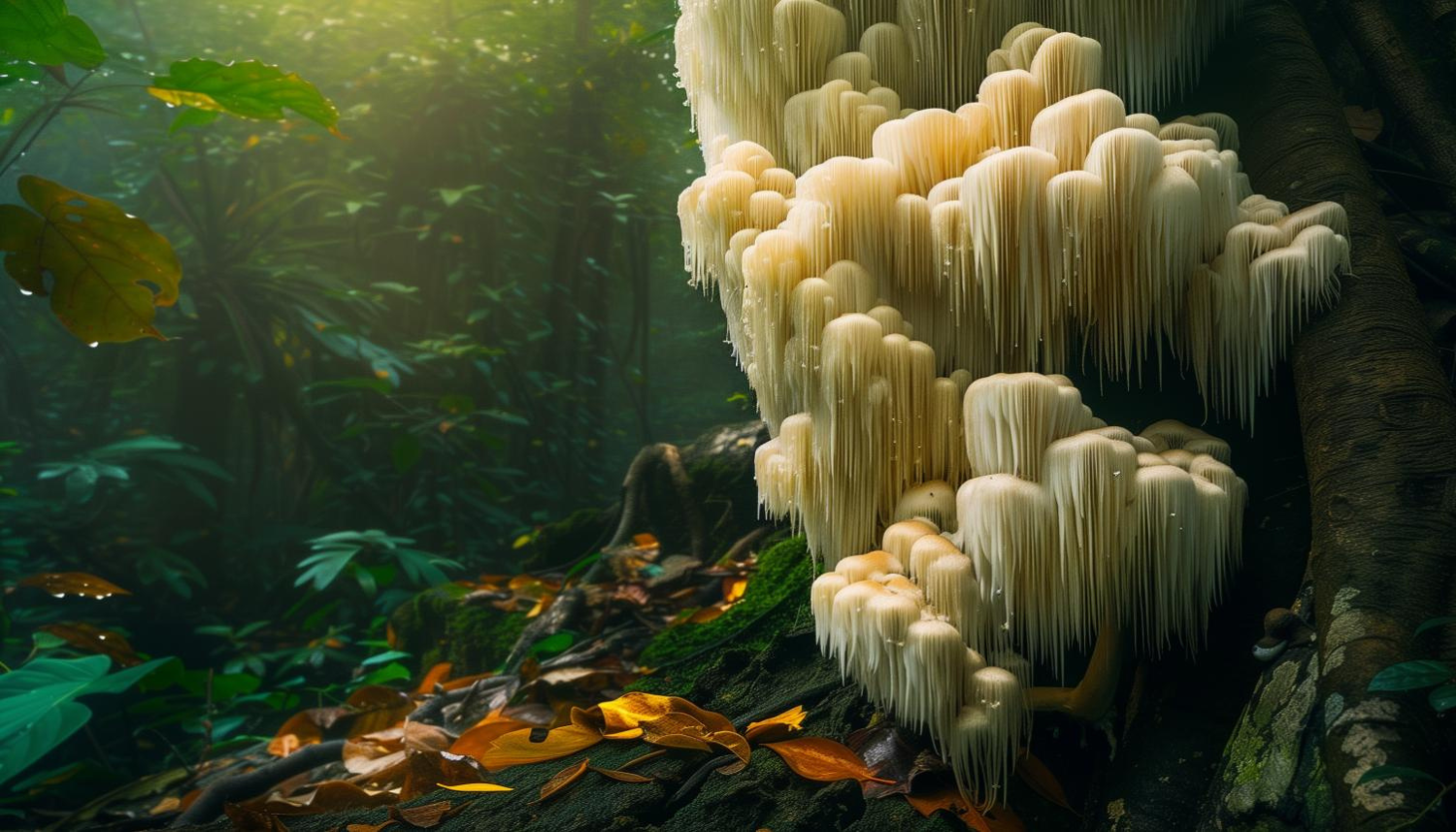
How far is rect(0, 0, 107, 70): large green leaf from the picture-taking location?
1.39 meters

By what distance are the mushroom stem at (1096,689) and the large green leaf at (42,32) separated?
1.84 m

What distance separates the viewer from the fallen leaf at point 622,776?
1.40 metres

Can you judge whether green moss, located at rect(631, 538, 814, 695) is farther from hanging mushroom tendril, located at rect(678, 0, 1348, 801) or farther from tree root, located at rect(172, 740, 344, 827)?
tree root, located at rect(172, 740, 344, 827)

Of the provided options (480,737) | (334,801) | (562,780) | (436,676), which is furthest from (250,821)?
(436,676)

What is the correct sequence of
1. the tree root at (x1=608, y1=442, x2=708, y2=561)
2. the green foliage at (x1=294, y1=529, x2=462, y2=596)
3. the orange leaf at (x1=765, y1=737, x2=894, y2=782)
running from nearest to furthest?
the orange leaf at (x1=765, y1=737, x2=894, y2=782), the tree root at (x1=608, y1=442, x2=708, y2=561), the green foliage at (x1=294, y1=529, x2=462, y2=596)

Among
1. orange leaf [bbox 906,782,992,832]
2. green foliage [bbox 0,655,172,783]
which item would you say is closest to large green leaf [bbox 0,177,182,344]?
green foliage [bbox 0,655,172,783]

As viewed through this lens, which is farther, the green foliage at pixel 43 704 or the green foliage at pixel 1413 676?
the green foliage at pixel 43 704

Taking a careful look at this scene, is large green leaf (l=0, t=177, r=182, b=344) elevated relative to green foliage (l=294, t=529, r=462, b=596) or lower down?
elevated

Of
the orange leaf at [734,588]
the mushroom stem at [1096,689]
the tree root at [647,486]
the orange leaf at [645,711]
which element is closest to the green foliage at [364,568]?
the tree root at [647,486]

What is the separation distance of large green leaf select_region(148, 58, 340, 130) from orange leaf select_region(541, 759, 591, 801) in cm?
128

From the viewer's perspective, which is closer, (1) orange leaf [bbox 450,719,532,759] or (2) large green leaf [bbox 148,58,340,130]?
(2) large green leaf [bbox 148,58,340,130]

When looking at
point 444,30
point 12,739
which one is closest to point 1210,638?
point 12,739

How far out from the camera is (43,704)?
66.0 inches

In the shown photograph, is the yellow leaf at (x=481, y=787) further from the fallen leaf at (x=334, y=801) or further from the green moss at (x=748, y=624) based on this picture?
the green moss at (x=748, y=624)
